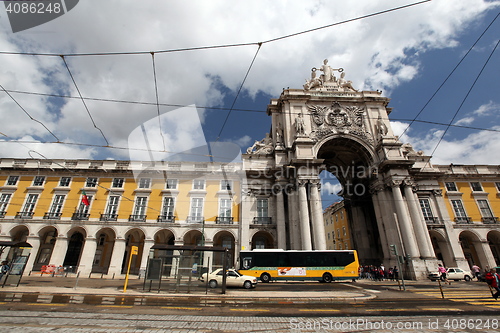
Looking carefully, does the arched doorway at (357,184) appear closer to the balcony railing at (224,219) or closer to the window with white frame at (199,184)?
the balcony railing at (224,219)

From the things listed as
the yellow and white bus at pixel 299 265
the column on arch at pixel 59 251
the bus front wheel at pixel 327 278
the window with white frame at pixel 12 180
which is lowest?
the bus front wheel at pixel 327 278

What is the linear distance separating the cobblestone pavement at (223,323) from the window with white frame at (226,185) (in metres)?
22.1

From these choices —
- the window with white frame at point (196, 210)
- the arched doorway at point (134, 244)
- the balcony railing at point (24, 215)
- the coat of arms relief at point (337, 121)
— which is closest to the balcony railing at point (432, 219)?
the coat of arms relief at point (337, 121)

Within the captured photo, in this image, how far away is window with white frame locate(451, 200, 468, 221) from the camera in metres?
29.8

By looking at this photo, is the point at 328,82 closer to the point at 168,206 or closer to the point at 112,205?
the point at 168,206

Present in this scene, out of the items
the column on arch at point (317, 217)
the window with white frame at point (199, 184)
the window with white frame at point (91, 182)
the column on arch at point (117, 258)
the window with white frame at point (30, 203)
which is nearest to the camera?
the column on arch at point (317, 217)

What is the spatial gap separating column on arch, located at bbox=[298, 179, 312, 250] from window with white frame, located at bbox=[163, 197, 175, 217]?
14.8 meters

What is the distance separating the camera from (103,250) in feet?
97.7

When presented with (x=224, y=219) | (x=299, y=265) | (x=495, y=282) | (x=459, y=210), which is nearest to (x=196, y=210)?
(x=224, y=219)

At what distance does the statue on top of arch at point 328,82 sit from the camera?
3294cm

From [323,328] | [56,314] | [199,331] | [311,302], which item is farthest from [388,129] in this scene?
[56,314]

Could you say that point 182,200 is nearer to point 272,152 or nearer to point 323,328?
point 272,152

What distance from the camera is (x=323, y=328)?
648 cm

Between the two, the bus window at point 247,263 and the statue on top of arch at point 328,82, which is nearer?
the bus window at point 247,263
